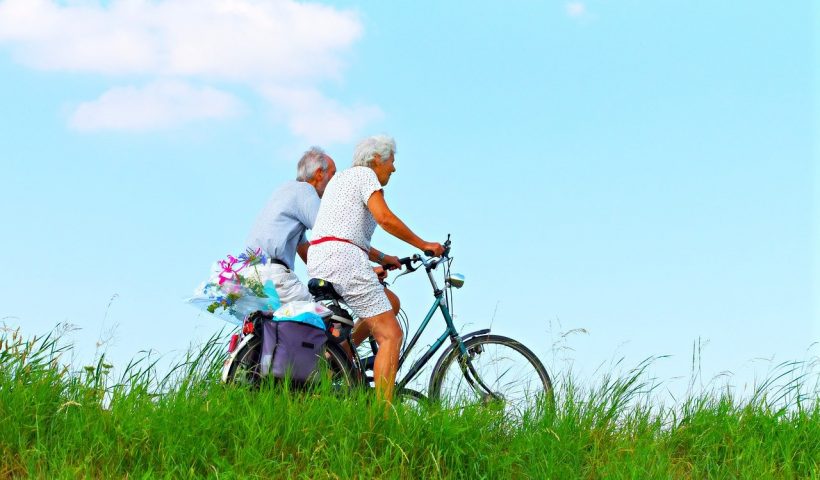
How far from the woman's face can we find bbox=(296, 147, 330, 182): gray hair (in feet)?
4.35

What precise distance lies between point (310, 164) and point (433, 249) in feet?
5.77

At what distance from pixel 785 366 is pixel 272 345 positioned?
3.95 meters

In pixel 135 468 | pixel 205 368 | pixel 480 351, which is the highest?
pixel 480 351

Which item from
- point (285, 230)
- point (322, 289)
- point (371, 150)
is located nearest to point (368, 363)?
point (322, 289)

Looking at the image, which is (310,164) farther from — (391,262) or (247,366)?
(247,366)

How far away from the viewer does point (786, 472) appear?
21.5 feet

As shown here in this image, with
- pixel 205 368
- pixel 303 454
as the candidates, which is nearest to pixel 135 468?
pixel 303 454

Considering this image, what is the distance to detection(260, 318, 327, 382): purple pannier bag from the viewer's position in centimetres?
677

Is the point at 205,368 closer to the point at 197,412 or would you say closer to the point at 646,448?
the point at 197,412

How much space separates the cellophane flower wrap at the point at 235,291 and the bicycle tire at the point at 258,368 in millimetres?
748

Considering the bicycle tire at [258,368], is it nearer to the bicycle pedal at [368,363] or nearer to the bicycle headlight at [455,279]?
the bicycle pedal at [368,363]

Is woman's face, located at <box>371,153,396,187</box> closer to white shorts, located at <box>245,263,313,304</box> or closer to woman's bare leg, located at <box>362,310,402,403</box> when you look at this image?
woman's bare leg, located at <box>362,310,402,403</box>

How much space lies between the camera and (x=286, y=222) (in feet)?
26.8

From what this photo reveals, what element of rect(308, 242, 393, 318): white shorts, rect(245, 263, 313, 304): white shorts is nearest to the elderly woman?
rect(308, 242, 393, 318): white shorts
